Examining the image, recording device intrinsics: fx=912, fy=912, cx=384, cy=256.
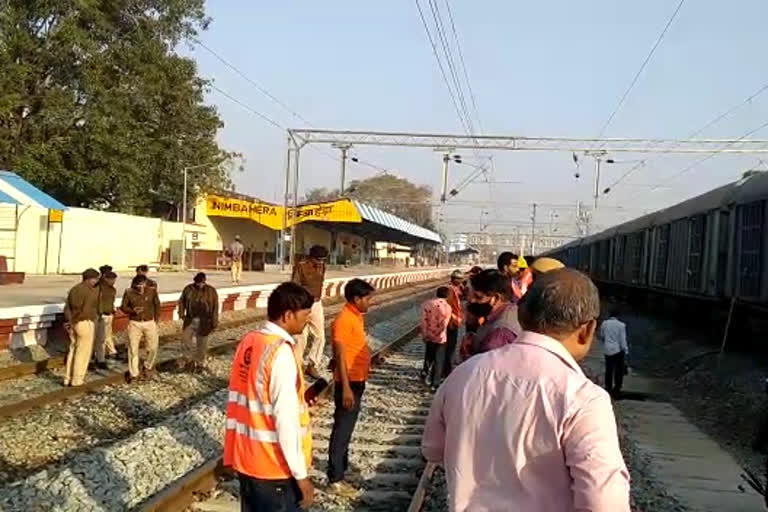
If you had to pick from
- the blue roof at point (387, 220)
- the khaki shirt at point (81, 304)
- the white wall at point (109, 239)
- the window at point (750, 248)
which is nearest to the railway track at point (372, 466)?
the khaki shirt at point (81, 304)

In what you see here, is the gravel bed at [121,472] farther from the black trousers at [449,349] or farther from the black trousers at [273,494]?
the black trousers at [449,349]

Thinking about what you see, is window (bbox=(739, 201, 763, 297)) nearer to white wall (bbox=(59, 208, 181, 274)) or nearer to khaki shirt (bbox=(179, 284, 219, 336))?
khaki shirt (bbox=(179, 284, 219, 336))

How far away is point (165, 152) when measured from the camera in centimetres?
4153

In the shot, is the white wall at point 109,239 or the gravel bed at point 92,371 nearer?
the gravel bed at point 92,371

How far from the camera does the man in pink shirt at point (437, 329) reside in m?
12.3

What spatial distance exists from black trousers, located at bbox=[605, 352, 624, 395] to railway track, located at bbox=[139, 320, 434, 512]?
9.32 ft

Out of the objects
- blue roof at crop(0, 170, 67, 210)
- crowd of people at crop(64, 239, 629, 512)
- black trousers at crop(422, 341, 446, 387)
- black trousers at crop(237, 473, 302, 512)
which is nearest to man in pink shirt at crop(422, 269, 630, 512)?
crowd of people at crop(64, 239, 629, 512)

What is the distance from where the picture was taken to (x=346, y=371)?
684 cm

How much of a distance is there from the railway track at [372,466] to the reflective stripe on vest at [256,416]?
203cm

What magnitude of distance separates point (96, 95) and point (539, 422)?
36.8 meters

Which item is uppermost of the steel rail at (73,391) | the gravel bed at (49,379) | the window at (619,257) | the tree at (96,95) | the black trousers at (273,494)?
the tree at (96,95)

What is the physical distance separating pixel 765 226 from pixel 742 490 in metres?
6.91

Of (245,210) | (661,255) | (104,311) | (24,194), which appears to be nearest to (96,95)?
(24,194)

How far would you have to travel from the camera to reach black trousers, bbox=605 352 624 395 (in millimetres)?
13419
